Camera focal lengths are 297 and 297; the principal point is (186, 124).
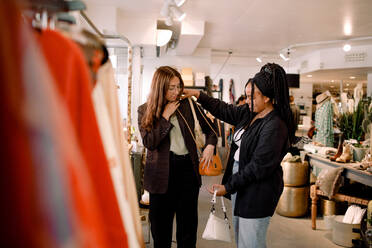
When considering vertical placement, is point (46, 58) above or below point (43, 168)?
above

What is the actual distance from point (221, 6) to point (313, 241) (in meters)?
3.24

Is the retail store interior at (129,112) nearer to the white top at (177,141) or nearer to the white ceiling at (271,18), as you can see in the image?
the white ceiling at (271,18)

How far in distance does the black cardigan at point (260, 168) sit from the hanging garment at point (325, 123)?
3815 millimetres

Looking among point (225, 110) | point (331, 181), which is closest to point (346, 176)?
point (331, 181)

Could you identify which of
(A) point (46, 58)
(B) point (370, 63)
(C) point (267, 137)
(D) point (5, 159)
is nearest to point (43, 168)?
(D) point (5, 159)

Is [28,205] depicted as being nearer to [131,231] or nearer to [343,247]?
[131,231]

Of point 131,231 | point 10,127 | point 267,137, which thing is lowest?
point 131,231

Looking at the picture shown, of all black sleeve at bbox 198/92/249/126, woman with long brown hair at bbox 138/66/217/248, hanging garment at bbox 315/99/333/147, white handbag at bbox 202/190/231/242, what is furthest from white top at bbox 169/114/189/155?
hanging garment at bbox 315/99/333/147

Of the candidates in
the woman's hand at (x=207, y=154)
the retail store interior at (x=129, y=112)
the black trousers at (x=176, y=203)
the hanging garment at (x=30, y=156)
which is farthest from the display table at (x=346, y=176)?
the hanging garment at (x=30, y=156)

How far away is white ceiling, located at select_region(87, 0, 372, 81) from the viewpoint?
13.7 feet

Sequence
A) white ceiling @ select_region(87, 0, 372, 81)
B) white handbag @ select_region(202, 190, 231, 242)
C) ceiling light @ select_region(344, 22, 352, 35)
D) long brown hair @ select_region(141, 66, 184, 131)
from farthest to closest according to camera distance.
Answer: ceiling light @ select_region(344, 22, 352, 35) < white ceiling @ select_region(87, 0, 372, 81) < long brown hair @ select_region(141, 66, 184, 131) < white handbag @ select_region(202, 190, 231, 242)

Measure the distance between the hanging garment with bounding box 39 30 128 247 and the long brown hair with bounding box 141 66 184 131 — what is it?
4.41ft

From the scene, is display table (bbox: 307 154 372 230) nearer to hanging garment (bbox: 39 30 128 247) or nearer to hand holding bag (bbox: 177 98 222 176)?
hand holding bag (bbox: 177 98 222 176)

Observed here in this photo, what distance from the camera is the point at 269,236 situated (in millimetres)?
3166
